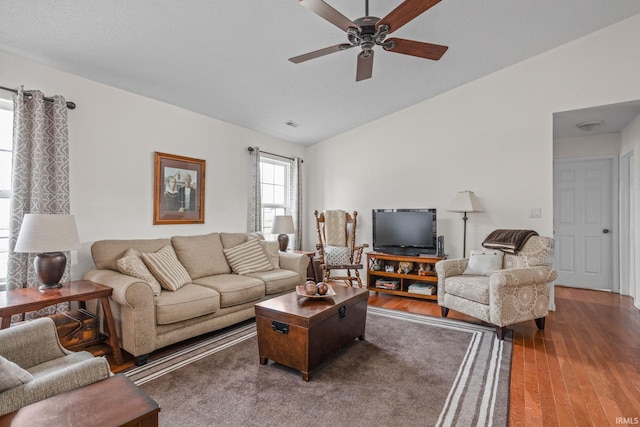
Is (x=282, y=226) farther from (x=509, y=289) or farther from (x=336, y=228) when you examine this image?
(x=509, y=289)

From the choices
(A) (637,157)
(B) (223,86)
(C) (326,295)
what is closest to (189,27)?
(B) (223,86)

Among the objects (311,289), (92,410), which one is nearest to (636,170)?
(311,289)

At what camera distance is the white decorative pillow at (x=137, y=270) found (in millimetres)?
2707

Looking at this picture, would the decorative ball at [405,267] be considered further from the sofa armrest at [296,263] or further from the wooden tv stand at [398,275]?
the sofa armrest at [296,263]

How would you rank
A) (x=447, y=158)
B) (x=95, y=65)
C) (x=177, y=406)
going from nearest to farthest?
(x=177, y=406)
(x=95, y=65)
(x=447, y=158)

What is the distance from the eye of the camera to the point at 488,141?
4.31 m

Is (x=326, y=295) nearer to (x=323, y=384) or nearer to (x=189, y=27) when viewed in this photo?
(x=323, y=384)

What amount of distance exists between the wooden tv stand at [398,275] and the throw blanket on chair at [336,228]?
55cm

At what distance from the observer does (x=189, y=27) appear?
2559 mm

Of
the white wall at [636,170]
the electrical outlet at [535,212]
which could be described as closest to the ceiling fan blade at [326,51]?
the electrical outlet at [535,212]

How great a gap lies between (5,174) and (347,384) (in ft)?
10.5

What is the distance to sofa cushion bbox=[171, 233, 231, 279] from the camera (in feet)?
11.3

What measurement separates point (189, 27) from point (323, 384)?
2.83 meters

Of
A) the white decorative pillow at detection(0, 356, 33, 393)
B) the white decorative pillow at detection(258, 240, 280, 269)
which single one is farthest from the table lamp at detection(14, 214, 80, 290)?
the white decorative pillow at detection(258, 240, 280, 269)
